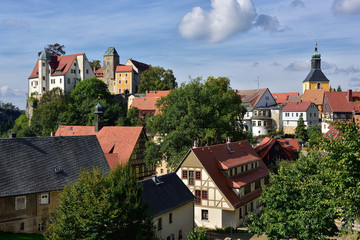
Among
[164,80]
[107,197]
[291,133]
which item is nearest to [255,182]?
[107,197]

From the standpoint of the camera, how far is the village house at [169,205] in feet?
73.6

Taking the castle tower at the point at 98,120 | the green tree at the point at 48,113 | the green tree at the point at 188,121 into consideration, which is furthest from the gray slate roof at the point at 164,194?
the green tree at the point at 48,113

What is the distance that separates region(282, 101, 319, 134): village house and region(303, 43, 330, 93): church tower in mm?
22851

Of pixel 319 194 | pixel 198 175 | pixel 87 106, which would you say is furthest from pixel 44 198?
pixel 87 106

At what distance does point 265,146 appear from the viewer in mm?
45656

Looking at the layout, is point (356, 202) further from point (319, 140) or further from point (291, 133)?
point (291, 133)

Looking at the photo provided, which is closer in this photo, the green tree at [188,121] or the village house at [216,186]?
the village house at [216,186]

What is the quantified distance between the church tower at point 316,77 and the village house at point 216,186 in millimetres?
73115

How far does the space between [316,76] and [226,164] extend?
76927 mm

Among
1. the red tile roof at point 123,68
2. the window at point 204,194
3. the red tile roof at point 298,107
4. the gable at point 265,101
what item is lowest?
the window at point 204,194

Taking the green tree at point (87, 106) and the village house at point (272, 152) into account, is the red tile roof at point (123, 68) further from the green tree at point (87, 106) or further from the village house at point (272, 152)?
the village house at point (272, 152)

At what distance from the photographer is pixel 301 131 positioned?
72.2 m

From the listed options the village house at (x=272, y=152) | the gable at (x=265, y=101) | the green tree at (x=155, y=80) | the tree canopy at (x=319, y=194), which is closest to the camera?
the tree canopy at (x=319, y=194)

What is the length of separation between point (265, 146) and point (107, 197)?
32907mm
